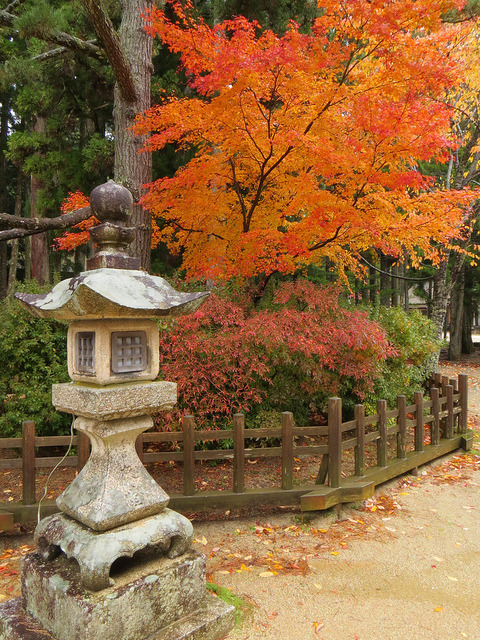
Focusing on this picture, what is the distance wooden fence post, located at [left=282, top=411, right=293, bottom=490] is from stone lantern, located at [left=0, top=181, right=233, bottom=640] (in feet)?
5.29

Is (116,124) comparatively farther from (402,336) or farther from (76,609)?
(76,609)

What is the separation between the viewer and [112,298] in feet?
7.91

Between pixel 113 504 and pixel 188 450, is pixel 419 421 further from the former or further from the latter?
pixel 113 504

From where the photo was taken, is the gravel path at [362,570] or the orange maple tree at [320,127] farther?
the orange maple tree at [320,127]

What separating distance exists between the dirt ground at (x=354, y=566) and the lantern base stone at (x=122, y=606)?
29 centimetres

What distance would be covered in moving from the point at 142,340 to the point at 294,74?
13.4ft

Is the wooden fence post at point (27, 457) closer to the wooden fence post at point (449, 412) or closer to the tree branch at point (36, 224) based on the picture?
the tree branch at point (36, 224)

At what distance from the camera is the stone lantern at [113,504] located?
2.47m

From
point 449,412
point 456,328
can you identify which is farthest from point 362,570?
point 456,328

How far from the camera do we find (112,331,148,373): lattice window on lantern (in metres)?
2.72

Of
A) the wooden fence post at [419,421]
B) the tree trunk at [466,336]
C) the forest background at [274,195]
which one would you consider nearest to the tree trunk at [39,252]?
the forest background at [274,195]

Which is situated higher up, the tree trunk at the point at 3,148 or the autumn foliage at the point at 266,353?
the tree trunk at the point at 3,148

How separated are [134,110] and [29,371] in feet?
16.1

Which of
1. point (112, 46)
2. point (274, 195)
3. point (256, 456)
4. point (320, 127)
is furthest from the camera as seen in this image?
point (274, 195)
